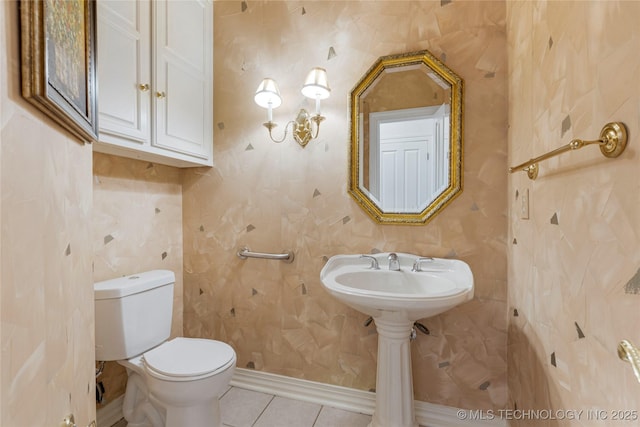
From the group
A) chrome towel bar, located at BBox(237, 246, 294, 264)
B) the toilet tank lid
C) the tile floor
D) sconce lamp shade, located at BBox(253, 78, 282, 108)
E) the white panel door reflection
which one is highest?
sconce lamp shade, located at BBox(253, 78, 282, 108)

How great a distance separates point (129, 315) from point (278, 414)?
92cm

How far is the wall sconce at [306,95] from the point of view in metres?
1.59

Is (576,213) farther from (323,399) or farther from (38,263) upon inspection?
(323,399)

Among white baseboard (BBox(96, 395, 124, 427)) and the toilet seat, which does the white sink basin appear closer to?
the toilet seat

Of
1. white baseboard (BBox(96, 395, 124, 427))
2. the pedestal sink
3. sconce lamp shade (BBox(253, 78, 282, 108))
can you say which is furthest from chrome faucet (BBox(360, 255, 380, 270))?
white baseboard (BBox(96, 395, 124, 427))

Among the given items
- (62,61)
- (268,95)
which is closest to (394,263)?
(268,95)

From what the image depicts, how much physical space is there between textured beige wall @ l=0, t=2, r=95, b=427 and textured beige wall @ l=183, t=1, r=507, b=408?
1096mm

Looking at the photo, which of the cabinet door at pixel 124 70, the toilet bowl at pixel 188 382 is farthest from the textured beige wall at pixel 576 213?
the cabinet door at pixel 124 70

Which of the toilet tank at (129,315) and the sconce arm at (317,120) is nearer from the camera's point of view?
the toilet tank at (129,315)

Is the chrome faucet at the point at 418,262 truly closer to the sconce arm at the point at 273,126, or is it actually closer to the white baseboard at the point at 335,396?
the white baseboard at the point at 335,396

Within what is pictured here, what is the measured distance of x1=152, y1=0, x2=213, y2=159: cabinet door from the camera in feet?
5.12

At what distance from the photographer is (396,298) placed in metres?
1.11

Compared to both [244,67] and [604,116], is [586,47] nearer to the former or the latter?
[604,116]

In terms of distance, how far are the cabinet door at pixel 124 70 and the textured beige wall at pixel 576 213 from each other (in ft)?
5.37
